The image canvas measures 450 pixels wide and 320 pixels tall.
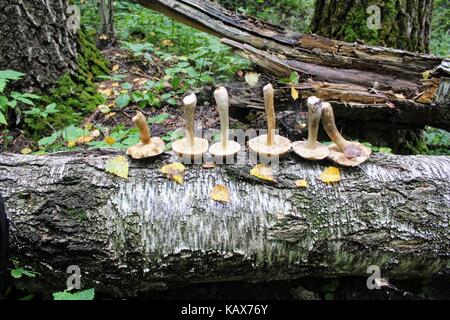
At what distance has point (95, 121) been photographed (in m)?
3.42

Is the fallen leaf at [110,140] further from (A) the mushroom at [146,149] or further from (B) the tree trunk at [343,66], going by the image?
(B) the tree trunk at [343,66]

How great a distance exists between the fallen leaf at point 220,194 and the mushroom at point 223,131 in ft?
0.51

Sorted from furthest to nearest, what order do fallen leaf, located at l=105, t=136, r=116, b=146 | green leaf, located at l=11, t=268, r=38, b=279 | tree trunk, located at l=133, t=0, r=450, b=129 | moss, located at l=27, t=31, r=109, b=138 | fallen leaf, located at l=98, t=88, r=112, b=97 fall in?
fallen leaf, located at l=98, t=88, r=112, b=97 < moss, located at l=27, t=31, r=109, b=138 < tree trunk, located at l=133, t=0, r=450, b=129 < fallen leaf, located at l=105, t=136, r=116, b=146 < green leaf, located at l=11, t=268, r=38, b=279

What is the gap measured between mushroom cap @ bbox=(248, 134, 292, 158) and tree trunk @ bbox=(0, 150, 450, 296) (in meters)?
0.09

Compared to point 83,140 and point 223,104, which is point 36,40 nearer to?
point 83,140

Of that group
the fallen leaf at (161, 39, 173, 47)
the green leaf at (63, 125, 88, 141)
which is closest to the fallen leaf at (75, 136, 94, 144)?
the green leaf at (63, 125, 88, 141)

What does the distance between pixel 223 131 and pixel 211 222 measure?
429 millimetres

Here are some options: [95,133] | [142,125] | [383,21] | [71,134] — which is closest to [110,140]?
[71,134]

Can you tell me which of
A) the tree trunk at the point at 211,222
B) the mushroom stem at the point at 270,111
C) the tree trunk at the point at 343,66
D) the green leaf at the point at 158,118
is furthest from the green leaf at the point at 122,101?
the mushroom stem at the point at 270,111

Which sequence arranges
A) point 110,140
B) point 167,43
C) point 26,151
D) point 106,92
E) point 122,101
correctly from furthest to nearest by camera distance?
point 167,43 < point 106,92 < point 122,101 < point 26,151 < point 110,140

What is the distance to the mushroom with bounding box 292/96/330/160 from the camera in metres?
1.79

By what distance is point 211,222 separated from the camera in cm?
181

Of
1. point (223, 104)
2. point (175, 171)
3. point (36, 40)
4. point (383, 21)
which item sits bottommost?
point (175, 171)

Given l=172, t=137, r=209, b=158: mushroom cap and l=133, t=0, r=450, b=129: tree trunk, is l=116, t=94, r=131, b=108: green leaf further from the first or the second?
l=172, t=137, r=209, b=158: mushroom cap
